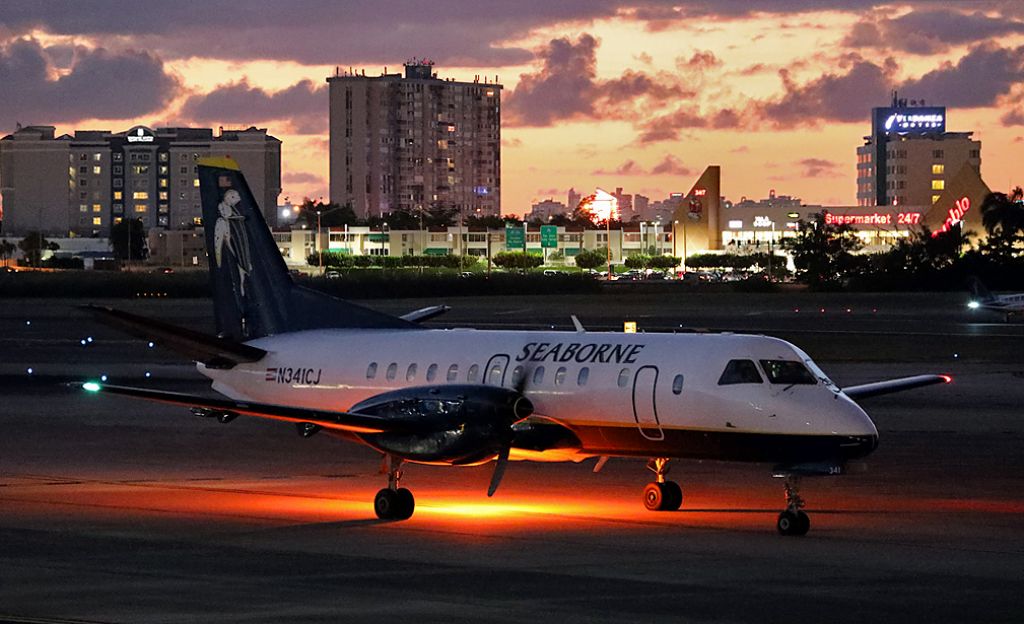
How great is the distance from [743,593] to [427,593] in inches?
130

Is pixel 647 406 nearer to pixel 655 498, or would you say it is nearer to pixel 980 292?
pixel 655 498

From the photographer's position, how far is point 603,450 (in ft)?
78.1

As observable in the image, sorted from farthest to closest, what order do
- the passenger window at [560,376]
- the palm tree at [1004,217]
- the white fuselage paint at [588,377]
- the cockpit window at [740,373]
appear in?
the palm tree at [1004,217] → the passenger window at [560,376] → the cockpit window at [740,373] → the white fuselage paint at [588,377]

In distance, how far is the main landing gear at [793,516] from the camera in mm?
21328

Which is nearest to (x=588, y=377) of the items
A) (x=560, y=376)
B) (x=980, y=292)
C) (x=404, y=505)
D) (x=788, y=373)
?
(x=560, y=376)

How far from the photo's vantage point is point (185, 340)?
2595 centimetres

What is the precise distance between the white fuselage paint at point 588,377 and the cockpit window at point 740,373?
0.07 m

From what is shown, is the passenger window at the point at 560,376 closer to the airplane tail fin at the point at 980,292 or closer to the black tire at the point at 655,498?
the black tire at the point at 655,498

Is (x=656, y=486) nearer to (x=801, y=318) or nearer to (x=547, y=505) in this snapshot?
(x=547, y=505)

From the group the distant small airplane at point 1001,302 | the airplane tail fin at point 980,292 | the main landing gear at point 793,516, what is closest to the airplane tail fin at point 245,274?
the main landing gear at point 793,516

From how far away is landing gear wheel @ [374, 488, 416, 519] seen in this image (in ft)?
75.2

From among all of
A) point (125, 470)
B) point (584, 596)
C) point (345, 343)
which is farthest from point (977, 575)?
point (125, 470)

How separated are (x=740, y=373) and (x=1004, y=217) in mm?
127627

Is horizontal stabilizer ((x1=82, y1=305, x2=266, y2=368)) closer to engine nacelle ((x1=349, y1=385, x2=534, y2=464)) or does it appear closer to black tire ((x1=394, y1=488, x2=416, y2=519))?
engine nacelle ((x1=349, y1=385, x2=534, y2=464))
